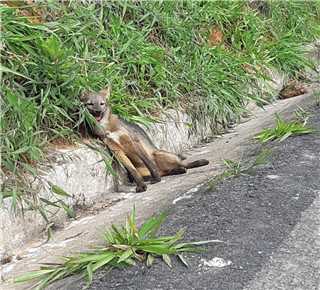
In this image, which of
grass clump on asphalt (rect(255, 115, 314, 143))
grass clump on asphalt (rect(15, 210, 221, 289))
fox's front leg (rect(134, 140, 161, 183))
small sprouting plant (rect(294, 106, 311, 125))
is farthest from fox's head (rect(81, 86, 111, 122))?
grass clump on asphalt (rect(15, 210, 221, 289))

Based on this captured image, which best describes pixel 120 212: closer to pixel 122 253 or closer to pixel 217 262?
pixel 122 253

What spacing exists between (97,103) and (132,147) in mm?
516

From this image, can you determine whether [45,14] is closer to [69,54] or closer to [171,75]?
[69,54]

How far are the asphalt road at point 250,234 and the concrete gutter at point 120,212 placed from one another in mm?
412

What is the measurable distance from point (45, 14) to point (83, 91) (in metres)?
0.83

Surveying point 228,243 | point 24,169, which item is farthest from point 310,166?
point 24,169

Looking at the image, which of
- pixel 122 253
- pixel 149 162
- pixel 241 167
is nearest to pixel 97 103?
pixel 149 162

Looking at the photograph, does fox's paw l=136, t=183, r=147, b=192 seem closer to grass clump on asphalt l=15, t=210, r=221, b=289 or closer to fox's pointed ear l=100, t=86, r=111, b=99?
fox's pointed ear l=100, t=86, r=111, b=99

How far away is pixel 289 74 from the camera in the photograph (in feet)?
26.3

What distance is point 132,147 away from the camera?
5055 millimetres

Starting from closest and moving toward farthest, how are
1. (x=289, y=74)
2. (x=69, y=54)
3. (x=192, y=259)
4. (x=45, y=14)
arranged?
(x=192, y=259)
(x=69, y=54)
(x=45, y=14)
(x=289, y=74)

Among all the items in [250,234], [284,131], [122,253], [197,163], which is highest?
[122,253]

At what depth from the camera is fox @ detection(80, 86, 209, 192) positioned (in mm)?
4781

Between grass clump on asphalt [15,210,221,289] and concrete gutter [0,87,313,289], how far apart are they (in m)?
0.24
